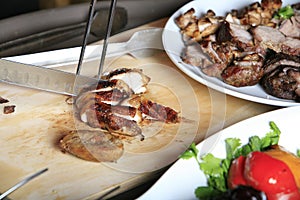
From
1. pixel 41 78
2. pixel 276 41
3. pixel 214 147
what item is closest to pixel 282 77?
pixel 276 41

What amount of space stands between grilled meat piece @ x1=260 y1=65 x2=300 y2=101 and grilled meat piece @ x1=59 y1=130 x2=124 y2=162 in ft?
1.61

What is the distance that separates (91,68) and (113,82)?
20cm

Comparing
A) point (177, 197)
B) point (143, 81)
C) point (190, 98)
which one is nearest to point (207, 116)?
point (190, 98)

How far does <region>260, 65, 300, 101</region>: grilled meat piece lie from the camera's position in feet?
5.12

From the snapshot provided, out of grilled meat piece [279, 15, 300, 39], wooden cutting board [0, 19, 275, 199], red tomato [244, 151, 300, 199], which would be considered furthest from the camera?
grilled meat piece [279, 15, 300, 39]

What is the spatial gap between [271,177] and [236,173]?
0.29ft

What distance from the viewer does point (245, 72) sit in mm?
1631

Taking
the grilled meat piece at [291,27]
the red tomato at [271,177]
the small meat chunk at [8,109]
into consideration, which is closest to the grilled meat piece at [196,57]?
the grilled meat piece at [291,27]

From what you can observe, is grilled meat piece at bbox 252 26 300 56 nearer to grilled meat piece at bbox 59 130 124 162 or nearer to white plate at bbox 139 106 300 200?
white plate at bbox 139 106 300 200

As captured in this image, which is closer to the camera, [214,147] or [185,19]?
[214,147]

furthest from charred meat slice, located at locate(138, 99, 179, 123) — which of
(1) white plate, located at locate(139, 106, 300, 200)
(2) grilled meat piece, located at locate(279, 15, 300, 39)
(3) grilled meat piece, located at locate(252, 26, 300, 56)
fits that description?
(2) grilled meat piece, located at locate(279, 15, 300, 39)

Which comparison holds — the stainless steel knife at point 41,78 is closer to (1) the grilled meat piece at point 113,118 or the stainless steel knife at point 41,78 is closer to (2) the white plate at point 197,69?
→ (1) the grilled meat piece at point 113,118

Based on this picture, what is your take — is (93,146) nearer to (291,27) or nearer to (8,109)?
(8,109)

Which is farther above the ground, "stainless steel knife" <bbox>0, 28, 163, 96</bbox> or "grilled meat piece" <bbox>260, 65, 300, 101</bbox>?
"stainless steel knife" <bbox>0, 28, 163, 96</bbox>
